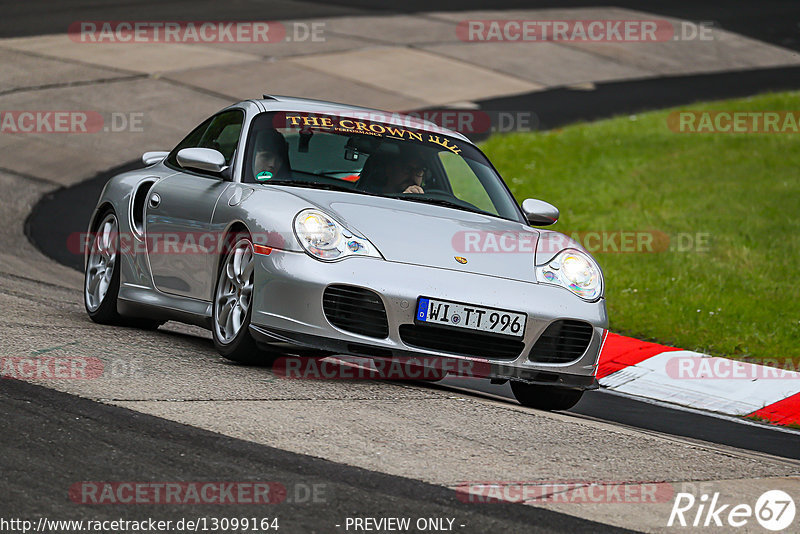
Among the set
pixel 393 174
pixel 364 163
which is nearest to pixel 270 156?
pixel 364 163

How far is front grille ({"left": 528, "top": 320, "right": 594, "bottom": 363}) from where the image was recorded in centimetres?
646

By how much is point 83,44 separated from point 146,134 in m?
5.58

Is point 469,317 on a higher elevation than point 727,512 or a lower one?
higher

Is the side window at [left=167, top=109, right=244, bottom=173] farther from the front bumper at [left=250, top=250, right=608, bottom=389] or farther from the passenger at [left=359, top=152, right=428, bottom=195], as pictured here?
the front bumper at [left=250, top=250, right=608, bottom=389]

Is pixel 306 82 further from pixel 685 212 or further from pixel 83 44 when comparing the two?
pixel 685 212

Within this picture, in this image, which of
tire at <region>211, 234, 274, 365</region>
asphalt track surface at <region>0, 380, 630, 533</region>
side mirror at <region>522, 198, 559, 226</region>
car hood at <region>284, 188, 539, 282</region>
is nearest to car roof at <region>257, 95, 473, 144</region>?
side mirror at <region>522, 198, 559, 226</region>

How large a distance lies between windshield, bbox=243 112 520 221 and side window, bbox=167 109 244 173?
0.64 ft

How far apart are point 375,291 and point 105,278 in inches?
106

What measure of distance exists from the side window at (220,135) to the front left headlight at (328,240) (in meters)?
1.19

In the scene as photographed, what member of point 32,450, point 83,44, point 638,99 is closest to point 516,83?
point 638,99

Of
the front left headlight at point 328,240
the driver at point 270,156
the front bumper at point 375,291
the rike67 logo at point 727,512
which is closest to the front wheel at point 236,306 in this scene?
the front bumper at point 375,291

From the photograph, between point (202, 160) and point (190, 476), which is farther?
point (202, 160)

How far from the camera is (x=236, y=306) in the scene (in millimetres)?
6605

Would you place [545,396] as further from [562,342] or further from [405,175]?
[405,175]
